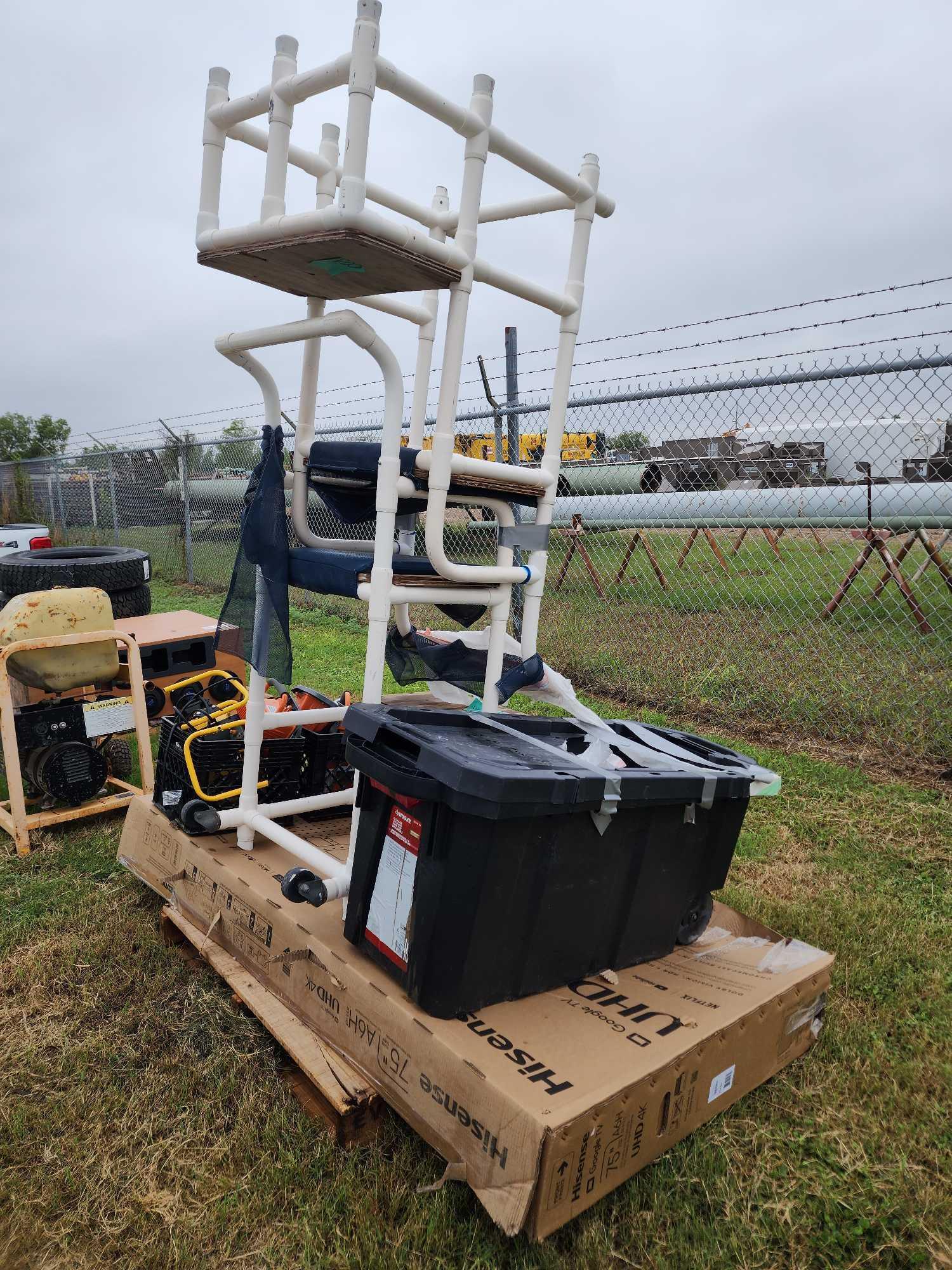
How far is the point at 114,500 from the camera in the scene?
10938mm

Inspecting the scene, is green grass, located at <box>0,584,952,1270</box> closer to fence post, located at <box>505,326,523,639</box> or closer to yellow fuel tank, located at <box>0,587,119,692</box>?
yellow fuel tank, located at <box>0,587,119,692</box>

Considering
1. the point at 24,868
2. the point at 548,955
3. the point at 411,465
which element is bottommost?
the point at 24,868

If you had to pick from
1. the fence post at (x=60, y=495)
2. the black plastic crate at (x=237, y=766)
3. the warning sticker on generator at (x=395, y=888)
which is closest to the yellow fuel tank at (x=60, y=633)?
the black plastic crate at (x=237, y=766)

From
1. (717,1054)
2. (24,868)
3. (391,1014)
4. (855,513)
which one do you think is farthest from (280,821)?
(855,513)

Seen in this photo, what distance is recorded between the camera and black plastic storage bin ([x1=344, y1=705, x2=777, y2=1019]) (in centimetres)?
144

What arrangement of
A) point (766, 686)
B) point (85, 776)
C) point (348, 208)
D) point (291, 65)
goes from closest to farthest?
point (348, 208) → point (291, 65) → point (85, 776) → point (766, 686)

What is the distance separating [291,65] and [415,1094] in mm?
2123

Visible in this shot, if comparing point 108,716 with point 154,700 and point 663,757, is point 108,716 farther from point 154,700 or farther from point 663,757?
point 663,757

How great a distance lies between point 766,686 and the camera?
4.50 m

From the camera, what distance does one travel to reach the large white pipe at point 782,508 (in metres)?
3.46

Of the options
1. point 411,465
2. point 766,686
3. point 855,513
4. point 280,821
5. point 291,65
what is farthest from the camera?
point 766,686

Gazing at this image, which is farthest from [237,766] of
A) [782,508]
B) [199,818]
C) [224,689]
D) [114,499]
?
[114,499]

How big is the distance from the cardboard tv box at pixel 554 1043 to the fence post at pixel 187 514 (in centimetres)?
749

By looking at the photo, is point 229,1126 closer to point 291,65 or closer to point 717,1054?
point 717,1054
